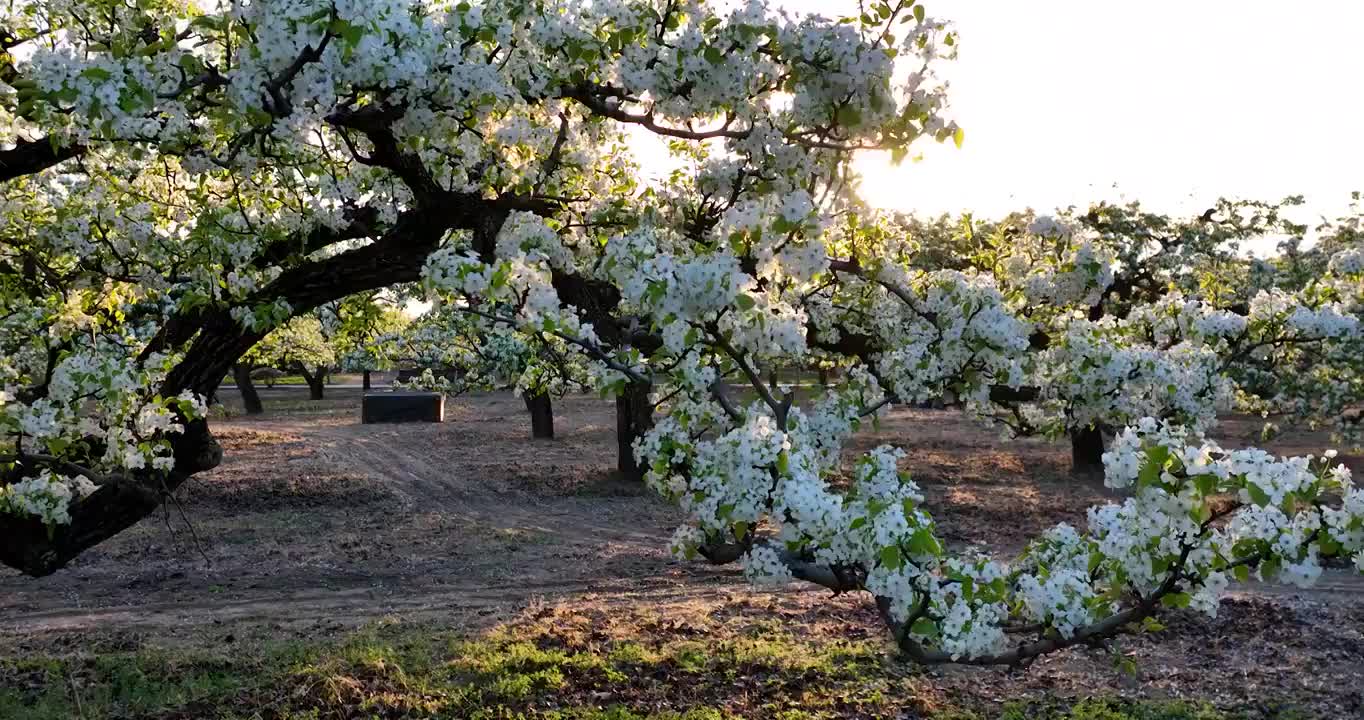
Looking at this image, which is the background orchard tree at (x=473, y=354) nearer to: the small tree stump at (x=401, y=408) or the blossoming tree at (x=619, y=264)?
the small tree stump at (x=401, y=408)

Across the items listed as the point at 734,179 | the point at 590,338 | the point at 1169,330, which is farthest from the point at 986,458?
the point at 590,338

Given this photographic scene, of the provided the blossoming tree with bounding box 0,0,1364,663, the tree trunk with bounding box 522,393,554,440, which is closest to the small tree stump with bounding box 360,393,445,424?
the tree trunk with bounding box 522,393,554,440

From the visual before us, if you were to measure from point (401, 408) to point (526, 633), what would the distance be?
2578cm

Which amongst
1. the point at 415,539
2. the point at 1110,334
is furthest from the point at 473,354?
the point at 1110,334

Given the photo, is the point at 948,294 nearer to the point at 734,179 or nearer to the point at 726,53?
the point at 734,179

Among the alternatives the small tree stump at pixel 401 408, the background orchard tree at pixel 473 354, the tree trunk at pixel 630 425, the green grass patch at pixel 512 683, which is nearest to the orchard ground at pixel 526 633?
the green grass patch at pixel 512 683

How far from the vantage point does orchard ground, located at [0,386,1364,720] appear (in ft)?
27.7

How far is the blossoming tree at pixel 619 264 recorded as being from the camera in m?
4.26

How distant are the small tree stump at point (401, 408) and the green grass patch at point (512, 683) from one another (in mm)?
25234

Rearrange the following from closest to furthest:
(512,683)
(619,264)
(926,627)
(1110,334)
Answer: (926,627), (619,264), (1110,334), (512,683)

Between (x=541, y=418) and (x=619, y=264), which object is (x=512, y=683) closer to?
(x=619, y=264)

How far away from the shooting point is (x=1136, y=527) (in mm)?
4258

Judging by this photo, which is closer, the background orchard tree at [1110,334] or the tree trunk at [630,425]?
the background orchard tree at [1110,334]

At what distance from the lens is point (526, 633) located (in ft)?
33.8
